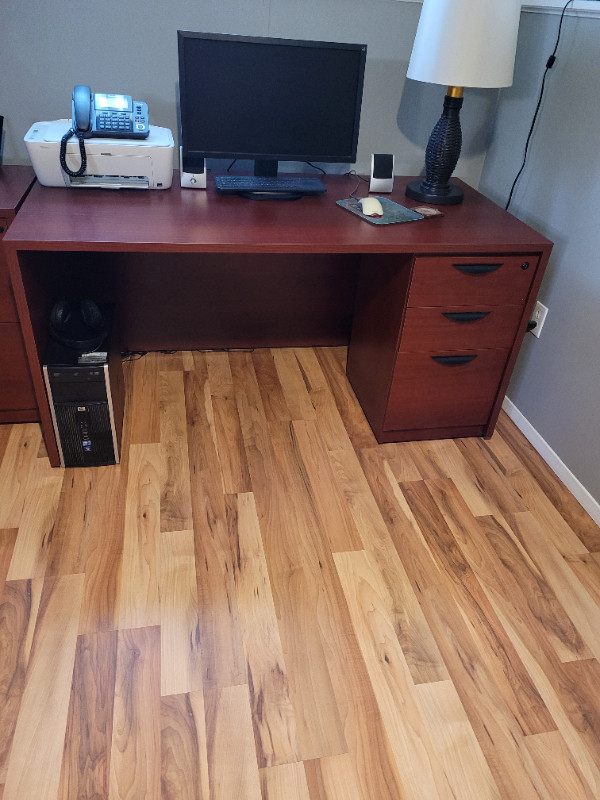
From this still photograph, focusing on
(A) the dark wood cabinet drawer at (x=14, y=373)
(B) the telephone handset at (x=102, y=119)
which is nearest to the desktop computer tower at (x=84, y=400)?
(A) the dark wood cabinet drawer at (x=14, y=373)

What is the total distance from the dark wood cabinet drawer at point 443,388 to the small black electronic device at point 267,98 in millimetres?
715

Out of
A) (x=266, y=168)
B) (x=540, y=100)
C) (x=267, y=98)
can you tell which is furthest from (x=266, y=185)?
(x=540, y=100)

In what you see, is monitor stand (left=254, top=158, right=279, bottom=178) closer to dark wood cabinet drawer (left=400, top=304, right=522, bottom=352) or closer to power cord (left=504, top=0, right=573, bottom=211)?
dark wood cabinet drawer (left=400, top=304, right=522, bottom=352)

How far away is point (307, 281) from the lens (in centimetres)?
243

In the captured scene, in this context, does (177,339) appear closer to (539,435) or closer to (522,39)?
(539,435)

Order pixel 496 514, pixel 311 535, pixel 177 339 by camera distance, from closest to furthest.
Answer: pixel 311 535 < pixel 496 514 < pixel 177 339

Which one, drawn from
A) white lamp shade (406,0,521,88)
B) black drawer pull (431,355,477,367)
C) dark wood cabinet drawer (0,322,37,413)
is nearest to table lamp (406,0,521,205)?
white lamp shade (406,0,521,88)

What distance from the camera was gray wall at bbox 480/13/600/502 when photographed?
1.79 metres

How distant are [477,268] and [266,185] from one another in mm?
728

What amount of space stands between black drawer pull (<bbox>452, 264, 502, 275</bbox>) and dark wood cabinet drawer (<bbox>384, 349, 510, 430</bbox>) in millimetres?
281

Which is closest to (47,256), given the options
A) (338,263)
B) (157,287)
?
(157,287)

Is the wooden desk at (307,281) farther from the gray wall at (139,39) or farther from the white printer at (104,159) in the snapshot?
the gray wall at (139,39)

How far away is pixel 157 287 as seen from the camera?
231 centimetres

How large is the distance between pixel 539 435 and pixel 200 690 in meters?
1.45
